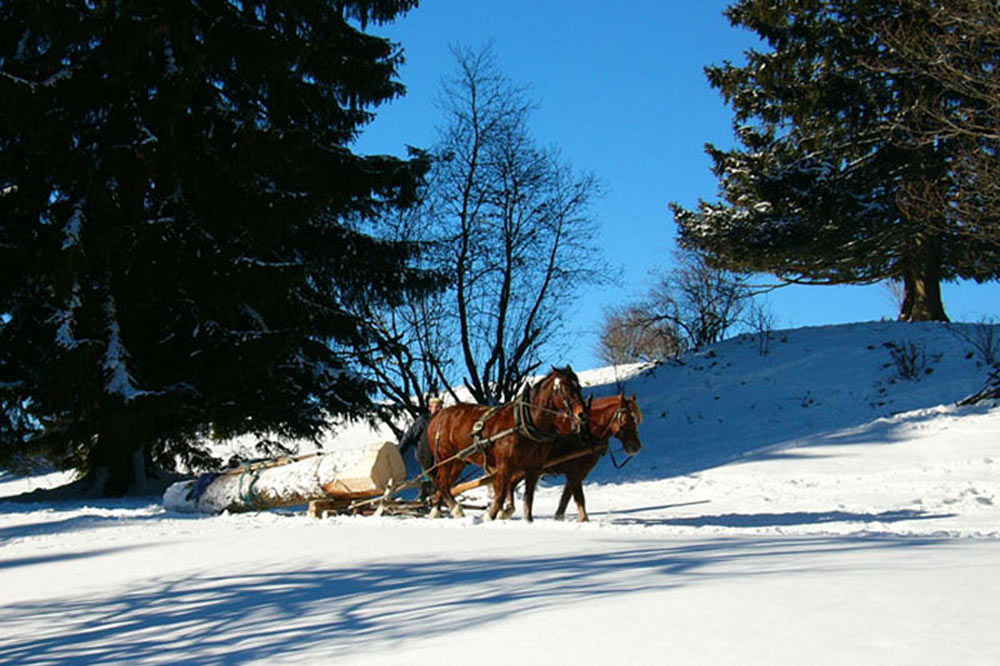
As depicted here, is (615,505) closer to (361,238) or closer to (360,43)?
(361,238)

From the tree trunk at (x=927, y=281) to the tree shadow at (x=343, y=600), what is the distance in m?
23.0

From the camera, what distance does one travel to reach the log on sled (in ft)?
39.9

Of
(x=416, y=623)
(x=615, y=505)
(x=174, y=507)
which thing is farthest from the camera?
(x=615, y=505)

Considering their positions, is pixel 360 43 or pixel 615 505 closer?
pixel 615 505

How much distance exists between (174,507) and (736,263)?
19900 millimetres

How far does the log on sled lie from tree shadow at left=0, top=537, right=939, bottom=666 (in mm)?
5404

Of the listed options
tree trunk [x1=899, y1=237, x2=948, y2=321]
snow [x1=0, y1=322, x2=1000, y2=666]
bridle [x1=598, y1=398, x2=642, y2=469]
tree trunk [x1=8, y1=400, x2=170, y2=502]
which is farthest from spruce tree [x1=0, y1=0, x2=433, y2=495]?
tree trunk [x1=899, y1=237, x2=948, y2=321]

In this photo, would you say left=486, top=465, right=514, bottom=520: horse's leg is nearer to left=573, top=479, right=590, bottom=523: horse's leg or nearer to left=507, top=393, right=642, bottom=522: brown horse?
left=507, top=393, right=642, bottom=522: brown horse

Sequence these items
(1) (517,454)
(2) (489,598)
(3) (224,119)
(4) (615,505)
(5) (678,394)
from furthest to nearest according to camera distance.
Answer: (5) (678,394) < (3) (224,119) < (4) (615,505) < (1) (517,454) < (2) (489,598)

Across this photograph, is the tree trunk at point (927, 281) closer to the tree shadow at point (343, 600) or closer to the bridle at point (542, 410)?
the bridle at point (542, 410)

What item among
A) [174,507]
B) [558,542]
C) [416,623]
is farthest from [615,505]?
[416,623]

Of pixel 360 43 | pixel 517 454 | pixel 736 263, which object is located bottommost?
pixel 517 454

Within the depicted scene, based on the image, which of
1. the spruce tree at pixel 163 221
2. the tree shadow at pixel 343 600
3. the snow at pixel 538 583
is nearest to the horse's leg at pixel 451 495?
the snow at pixel 538 583

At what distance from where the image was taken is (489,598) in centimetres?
477
